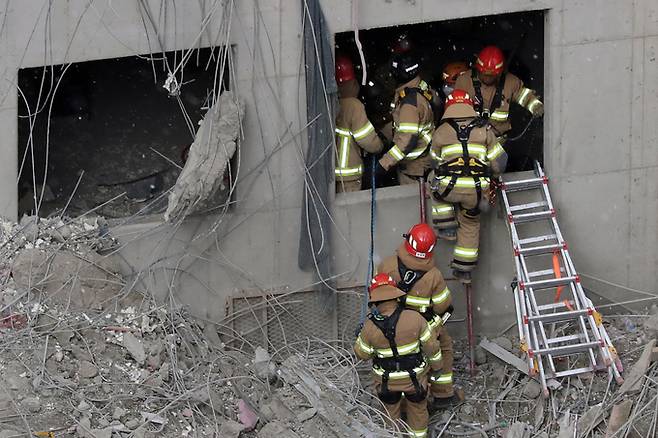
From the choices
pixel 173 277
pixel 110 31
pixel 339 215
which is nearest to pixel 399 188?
pixel 339 215

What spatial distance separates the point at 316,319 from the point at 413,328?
1488 mm

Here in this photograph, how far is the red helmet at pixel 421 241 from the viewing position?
32.4ft

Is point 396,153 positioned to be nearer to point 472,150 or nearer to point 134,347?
point 472,150

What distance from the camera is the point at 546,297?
10992 mm

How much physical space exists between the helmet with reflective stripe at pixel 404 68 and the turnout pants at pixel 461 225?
Answer: 1145mm

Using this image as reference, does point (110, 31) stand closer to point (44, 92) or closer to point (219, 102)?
point (219, 102)

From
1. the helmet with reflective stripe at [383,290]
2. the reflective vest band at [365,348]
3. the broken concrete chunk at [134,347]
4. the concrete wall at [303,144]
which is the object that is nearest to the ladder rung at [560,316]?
the concrete wall at [303,144]

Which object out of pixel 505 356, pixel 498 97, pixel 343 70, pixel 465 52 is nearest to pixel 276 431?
pixel 505 356

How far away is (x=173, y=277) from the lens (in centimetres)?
1039

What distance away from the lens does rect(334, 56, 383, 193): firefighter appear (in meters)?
10.7

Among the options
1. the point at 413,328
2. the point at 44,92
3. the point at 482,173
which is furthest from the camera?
the point at 44,92

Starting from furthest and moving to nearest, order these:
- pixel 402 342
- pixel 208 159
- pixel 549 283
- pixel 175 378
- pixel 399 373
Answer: pixel 549 283 → pixel 208 159 → pixel 399 373 → pixel 402 342 → pixel 175 378

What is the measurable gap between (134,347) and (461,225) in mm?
3036

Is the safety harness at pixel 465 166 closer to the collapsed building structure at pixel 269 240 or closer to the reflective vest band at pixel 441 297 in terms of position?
the collapsed building structure at pixel 269 240
